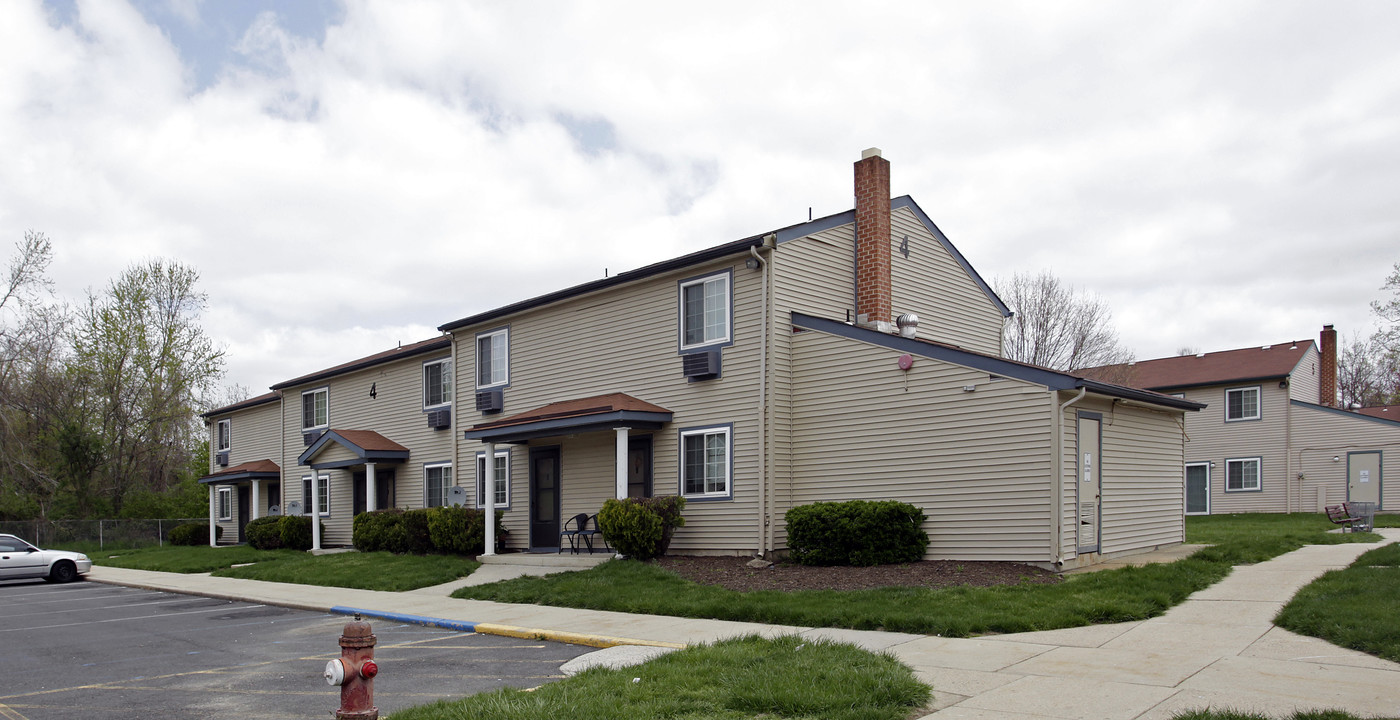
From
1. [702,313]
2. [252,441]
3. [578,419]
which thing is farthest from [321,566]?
[252,441]

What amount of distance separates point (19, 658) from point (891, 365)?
12.2m

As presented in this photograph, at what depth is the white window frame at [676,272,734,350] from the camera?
57.2ft

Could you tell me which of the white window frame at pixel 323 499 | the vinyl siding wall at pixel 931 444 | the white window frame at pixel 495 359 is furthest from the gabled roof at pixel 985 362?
the white window frame at pixel 323 499

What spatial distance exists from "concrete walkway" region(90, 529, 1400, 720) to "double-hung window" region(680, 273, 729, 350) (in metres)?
6.11

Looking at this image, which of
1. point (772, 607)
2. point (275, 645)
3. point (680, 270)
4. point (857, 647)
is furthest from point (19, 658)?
point (680, 270)

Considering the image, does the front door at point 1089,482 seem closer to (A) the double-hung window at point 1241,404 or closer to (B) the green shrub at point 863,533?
(B) the green shrub at point 863,533

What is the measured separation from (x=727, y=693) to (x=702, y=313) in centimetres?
1142

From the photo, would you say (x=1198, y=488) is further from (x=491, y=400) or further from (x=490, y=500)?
(x=490, y=500)

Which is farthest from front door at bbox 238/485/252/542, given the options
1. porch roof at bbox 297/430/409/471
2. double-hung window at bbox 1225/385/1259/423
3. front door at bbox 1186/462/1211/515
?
double-hung window at bbox 1225/385/1259/423

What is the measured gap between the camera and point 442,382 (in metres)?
25.0

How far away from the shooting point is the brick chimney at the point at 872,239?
17.9 m

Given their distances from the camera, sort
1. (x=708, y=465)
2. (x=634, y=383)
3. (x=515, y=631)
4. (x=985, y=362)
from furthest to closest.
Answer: (x=634, y=383)
(x=708, y=465)
(x=985, y=362)
(x=515, y=631)

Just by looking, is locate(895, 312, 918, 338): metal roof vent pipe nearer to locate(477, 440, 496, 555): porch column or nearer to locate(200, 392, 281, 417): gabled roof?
locate(477, 440, 496, 555): porch column

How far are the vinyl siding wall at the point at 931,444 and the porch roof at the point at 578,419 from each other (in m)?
2.87
